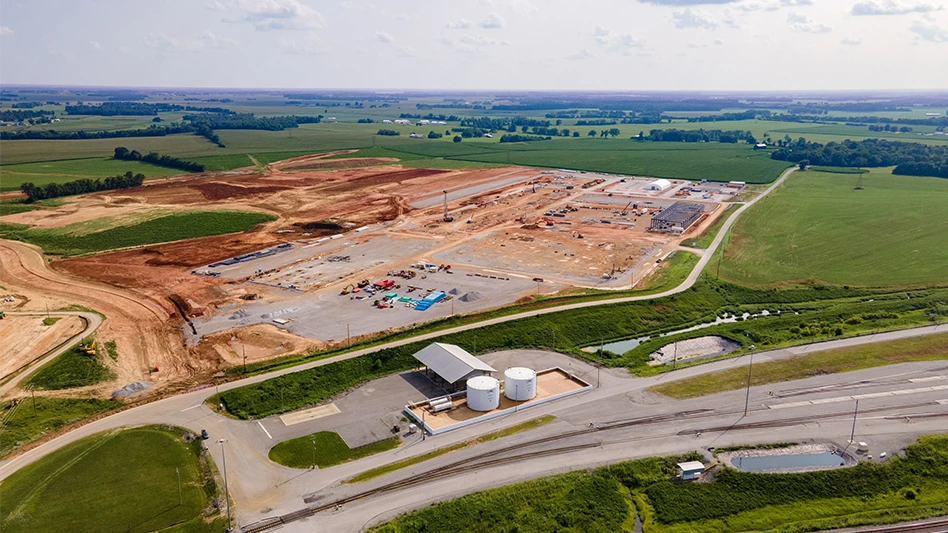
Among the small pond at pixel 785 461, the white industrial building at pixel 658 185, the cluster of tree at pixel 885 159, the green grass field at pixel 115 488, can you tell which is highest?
the cluster of tree at pixel 885 159

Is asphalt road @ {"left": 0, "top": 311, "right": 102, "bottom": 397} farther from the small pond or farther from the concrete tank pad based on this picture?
the small pond

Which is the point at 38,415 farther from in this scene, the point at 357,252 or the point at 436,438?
the point at 357,252

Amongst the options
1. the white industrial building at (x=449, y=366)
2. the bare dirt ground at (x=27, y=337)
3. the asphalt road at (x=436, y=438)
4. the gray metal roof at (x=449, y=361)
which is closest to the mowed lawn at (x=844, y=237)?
the asphalt road at (x=436, y=438)

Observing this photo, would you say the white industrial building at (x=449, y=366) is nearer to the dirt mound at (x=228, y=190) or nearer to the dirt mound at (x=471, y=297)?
the dirt mound at (x=471, y=297)

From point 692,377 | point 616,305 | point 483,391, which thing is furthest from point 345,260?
point 692,377

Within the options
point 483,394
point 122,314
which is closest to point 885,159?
point 483,394

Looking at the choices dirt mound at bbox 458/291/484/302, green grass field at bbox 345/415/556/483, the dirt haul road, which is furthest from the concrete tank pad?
the dirt haul road
